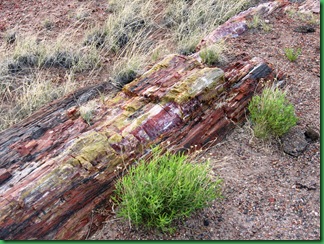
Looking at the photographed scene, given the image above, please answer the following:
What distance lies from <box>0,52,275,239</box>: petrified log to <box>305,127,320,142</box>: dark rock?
2.39ft

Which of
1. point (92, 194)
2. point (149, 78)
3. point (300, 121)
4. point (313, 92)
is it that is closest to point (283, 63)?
point (313, 92)

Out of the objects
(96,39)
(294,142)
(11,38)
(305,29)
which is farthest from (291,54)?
(11,38)

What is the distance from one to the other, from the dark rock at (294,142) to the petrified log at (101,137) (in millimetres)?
561

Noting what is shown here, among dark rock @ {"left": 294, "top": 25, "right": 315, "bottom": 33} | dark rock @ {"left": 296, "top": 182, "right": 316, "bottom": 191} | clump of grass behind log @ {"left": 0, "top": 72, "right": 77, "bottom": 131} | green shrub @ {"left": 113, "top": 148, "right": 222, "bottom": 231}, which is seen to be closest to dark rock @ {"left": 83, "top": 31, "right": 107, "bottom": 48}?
clump of grass behind log @ {"left": 0, "top": 72, "right": 77, "bottom": 131}

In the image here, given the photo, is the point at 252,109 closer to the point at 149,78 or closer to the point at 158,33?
the point at 149,78

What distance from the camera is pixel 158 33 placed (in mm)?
7223

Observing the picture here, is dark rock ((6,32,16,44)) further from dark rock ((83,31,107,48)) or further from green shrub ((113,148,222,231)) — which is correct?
green shrub ((113,148,222,231))

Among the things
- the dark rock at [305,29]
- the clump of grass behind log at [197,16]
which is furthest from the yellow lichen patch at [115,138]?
the dark rock at [305,29]

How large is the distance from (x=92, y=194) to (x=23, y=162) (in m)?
0.75

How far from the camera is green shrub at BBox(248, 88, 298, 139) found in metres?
4.23

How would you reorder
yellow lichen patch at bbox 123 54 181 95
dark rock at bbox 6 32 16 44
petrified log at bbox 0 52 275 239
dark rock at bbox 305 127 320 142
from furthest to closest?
dark rock at bbox 6 32 16 44
yellow lichen patch at bbox 123 54 181 95
dark rock at bbox 305 127 320 142
petrified log at bbox 0 52 275 239

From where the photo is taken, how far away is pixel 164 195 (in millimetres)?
3176

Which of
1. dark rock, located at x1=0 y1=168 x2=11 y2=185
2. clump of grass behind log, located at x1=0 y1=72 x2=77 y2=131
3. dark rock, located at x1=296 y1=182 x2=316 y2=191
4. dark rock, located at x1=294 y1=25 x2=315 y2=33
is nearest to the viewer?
dark rock, located at x1=0 y1=168 x2=11 y2=185

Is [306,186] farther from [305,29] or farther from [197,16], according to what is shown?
[197,16]
